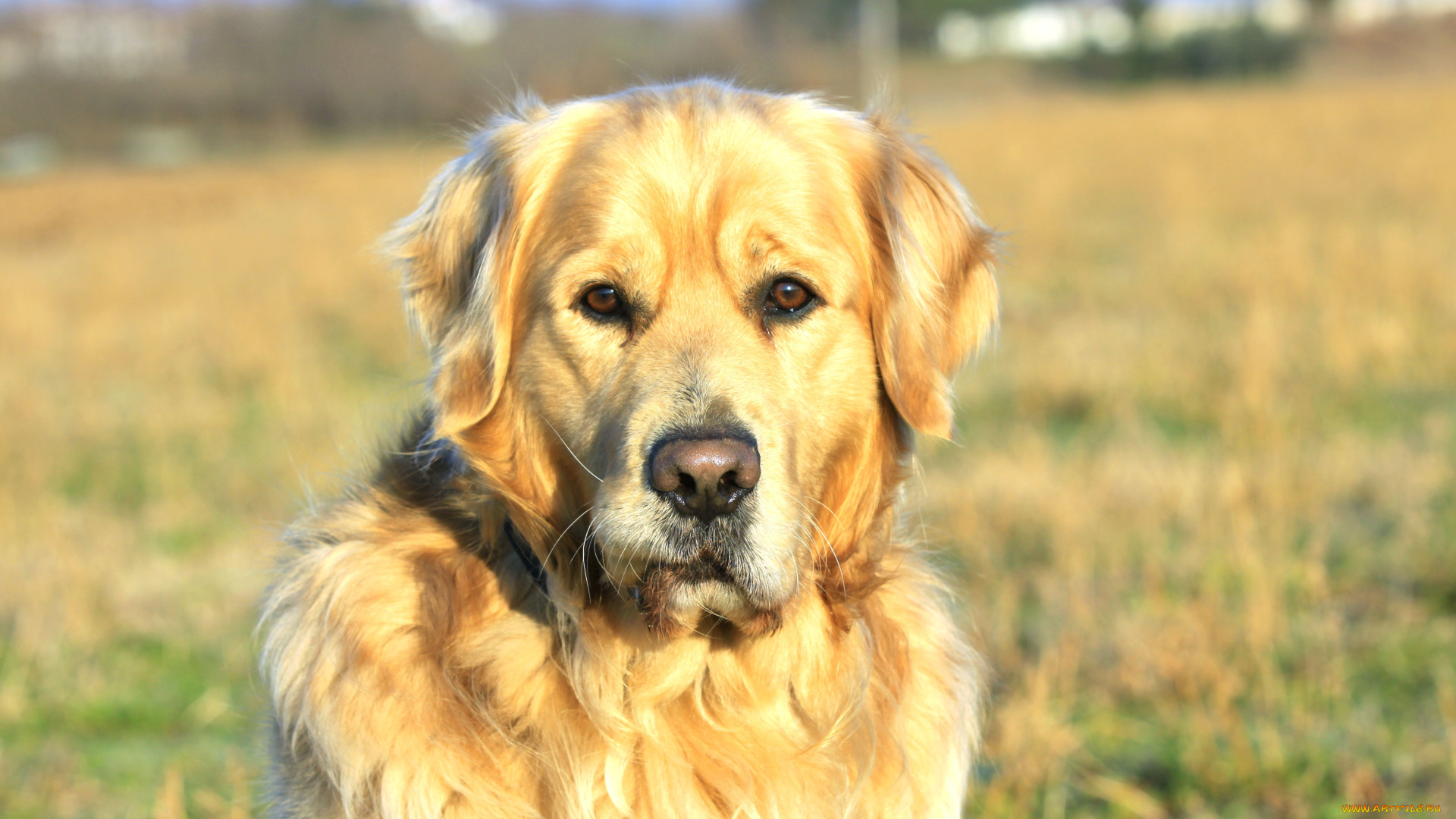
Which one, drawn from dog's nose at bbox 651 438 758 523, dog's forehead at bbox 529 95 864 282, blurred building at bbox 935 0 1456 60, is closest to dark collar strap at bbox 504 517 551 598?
dog's nose at bbox 651 438 758 523

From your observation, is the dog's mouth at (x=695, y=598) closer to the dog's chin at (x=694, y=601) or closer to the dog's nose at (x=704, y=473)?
the dog's chin at (x=694, y=601)

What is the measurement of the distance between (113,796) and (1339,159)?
21263 millimetres

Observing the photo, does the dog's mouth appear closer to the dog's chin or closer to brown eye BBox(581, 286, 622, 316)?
the dog's chin

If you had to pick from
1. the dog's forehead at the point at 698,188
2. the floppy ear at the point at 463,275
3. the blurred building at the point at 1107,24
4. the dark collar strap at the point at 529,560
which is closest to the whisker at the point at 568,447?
the floppy ear at the point at 463,275

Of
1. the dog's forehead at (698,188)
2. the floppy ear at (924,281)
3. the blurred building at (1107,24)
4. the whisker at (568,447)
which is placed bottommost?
the blurred building at (1107,24)

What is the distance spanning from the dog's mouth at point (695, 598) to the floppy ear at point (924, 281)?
584 mm

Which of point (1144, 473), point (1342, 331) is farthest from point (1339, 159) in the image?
point (1144, 473)

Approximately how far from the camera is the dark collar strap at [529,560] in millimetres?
2678

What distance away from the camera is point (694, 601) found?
249cm

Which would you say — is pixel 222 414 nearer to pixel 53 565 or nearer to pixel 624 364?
pixel 53 565

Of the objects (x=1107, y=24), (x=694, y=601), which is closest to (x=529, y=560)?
(x=694, y=601)

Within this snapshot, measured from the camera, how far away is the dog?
2.50m

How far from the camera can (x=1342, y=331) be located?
834 cm

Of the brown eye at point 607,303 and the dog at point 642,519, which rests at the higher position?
the brown eye at point 607,303
